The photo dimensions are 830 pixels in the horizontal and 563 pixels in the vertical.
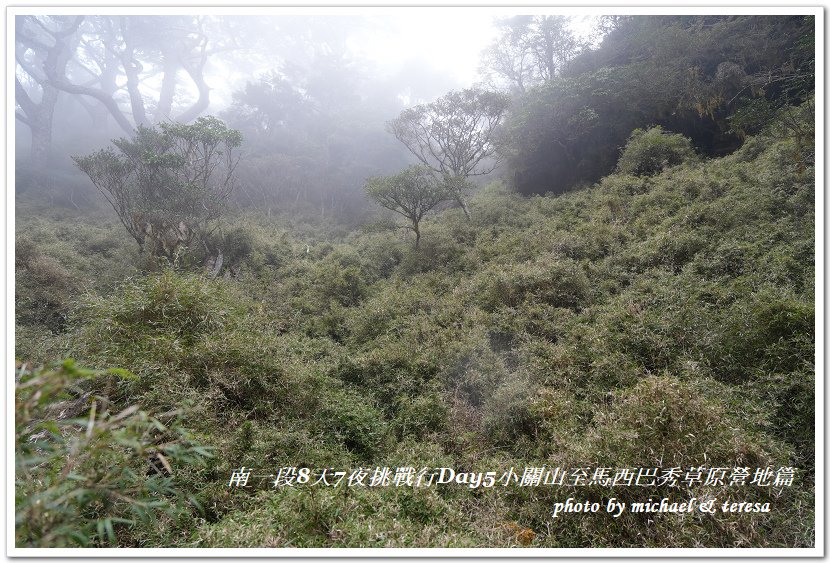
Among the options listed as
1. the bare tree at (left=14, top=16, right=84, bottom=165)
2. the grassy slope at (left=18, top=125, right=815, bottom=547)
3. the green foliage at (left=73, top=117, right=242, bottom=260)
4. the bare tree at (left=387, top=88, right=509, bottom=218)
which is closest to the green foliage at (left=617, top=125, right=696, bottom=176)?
the grassy slope at (left=18, top=125, right=815, bottom=547)

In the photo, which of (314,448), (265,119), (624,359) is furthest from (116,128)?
(624,359)

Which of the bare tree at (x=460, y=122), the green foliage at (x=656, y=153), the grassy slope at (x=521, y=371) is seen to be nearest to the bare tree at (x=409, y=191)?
the grassy slope at (x=521, y=371)

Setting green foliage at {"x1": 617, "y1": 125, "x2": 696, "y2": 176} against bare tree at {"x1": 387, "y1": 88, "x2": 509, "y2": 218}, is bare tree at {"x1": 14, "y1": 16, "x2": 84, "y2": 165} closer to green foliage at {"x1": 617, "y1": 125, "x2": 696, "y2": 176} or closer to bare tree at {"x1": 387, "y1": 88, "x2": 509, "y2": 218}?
bare tree at {"x1": 387, "y1": 88, "x2": 509, "y2": 218}

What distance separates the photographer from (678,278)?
5961 millimetres

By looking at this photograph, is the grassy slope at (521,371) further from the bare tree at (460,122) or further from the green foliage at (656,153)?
the bare tree at (460,122)

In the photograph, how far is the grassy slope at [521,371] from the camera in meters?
2.90

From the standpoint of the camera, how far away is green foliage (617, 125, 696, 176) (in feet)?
35.2

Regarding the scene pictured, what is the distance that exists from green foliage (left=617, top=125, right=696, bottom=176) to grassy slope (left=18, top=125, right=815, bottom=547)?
5.63ft

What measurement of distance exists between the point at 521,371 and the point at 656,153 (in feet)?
32.0

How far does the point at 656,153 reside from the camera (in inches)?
434

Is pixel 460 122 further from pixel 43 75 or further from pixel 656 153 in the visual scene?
pixel 43 75

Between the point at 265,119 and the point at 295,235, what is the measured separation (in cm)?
1346

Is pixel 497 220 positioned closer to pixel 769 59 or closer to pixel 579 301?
pixel 579 301

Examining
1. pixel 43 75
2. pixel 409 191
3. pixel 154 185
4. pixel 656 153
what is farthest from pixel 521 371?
pixel 43 75
